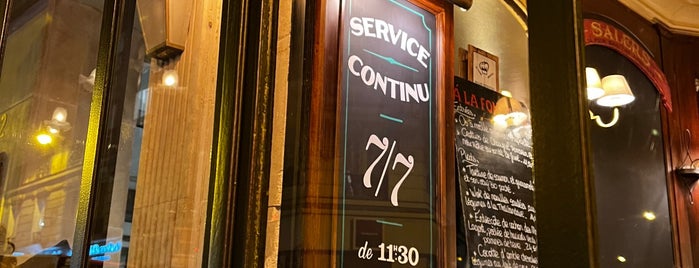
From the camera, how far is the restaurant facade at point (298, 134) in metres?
0.89

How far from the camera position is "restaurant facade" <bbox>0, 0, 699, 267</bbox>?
35.2 inches

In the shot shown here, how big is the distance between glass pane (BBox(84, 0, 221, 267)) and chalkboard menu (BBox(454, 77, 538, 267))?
57.3 inches

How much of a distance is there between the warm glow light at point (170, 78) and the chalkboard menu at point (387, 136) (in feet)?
1.81

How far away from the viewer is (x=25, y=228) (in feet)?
8.07

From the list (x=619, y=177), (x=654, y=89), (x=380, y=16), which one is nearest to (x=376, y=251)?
(x=380, y=16)

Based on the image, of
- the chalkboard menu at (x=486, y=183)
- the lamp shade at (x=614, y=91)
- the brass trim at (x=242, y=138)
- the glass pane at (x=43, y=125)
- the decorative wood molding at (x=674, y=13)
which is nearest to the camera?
the brass trim at (x=242, y=138)

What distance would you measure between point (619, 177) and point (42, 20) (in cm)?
355

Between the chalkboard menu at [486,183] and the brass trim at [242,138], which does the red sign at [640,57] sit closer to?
the chalkboard menu at [486,183]

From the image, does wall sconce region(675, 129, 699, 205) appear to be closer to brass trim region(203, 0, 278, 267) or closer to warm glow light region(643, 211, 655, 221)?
warm glow light region(643, 211, 655, 221)

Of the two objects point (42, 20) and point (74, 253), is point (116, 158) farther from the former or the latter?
point (42, 20)

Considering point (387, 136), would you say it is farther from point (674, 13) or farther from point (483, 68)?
point (674, 13)

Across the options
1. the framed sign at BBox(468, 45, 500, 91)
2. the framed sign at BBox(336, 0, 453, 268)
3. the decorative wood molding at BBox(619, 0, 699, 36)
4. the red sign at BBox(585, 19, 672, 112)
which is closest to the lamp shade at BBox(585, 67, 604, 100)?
the framed sign at BBox(336, 0, 453, 268)

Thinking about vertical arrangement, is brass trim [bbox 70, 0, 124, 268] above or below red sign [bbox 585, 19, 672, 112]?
below

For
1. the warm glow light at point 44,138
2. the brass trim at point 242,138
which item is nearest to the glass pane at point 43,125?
the warm glow light at point 44,138
